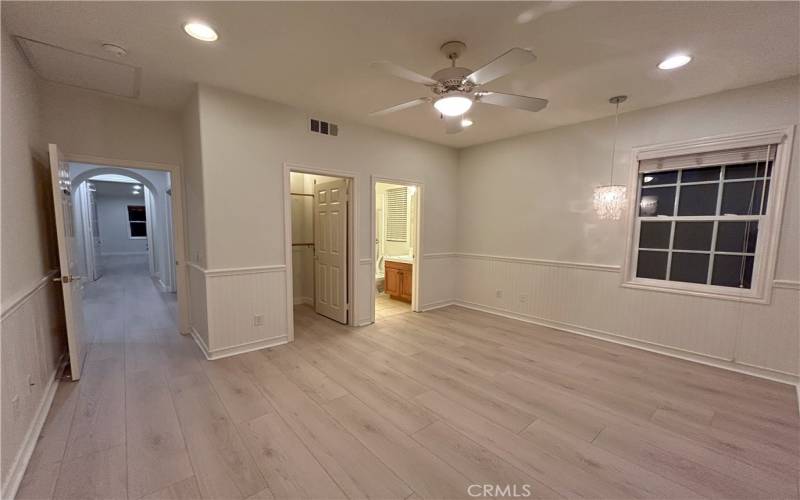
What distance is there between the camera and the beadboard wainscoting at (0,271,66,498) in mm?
1653

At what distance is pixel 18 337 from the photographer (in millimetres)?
1933

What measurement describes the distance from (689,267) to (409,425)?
3.50 meters

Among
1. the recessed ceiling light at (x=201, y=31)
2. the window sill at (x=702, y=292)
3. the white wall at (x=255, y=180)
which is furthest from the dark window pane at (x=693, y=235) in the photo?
the recessed ceiling light at (x=201, y=31)

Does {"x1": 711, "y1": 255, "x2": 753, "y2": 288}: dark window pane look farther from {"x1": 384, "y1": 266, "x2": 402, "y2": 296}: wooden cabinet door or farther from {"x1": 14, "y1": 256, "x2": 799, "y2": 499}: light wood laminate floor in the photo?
{"x1": 384, "y1": 266, "x2": 402, "y2": 296}: wooden cabinet door

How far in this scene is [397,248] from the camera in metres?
6.56

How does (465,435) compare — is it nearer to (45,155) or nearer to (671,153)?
(671,153)

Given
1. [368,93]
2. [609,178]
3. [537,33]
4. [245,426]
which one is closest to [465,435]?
[245,426]

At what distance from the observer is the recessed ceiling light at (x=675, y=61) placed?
2443mm

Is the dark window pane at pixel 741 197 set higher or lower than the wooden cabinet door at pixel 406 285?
higher

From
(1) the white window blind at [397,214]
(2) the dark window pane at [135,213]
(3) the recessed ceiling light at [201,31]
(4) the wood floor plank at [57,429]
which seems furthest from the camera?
(2) the dark window pane at [135,213]

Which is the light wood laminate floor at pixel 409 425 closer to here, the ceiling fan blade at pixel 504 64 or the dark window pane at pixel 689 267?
the dark window pane at pixel 689 267

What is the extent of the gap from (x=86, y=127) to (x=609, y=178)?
5761mm

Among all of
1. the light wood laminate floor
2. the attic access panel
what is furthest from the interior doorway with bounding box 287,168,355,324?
the attic access panel

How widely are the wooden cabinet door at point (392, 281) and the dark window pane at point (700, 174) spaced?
405cm
